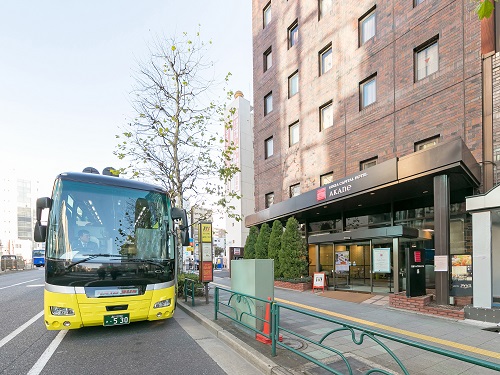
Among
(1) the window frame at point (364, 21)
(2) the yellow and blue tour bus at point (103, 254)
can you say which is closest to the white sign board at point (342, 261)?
(2) the yellow and blue tour bus at point (103, 254)

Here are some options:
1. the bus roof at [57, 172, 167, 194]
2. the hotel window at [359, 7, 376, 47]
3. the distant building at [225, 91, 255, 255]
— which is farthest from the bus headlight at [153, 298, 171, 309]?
the distant building at [225, 91, 255, 255]

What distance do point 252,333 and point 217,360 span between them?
1125 mm

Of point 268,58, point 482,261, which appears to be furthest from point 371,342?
point 268,58

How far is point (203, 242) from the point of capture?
10.2 m

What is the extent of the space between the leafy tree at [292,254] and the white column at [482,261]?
7931mm

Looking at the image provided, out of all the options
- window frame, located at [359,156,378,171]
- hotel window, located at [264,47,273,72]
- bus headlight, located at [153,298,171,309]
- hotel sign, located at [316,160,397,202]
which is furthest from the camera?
hotel window, located at [264,47,273,72]

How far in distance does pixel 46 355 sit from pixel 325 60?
1732cm

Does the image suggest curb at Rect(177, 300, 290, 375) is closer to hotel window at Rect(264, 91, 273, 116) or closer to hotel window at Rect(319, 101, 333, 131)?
hotel window at Rect(319, 101, 333, 131)

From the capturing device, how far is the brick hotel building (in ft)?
31.3

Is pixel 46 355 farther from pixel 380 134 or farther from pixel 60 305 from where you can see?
pixel 380 134

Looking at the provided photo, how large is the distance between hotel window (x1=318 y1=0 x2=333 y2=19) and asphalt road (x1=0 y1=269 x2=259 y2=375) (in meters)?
16.9

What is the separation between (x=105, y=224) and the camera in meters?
6.34

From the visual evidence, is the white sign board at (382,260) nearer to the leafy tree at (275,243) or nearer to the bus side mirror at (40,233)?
the leafy tree at (275,243)

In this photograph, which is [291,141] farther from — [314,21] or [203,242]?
[203,242]
